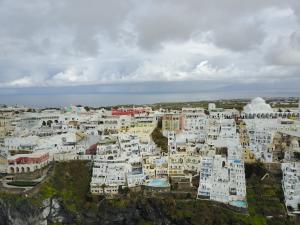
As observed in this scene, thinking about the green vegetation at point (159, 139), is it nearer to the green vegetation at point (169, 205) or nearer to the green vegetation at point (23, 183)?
the green vegetation at point (169, 205)

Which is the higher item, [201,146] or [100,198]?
[201,146]

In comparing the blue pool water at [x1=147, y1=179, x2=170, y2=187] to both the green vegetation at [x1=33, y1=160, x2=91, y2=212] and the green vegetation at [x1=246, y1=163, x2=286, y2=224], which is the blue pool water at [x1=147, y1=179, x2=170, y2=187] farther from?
the green vegetation at [x1=246, y1=163, x2=286, y2=224]

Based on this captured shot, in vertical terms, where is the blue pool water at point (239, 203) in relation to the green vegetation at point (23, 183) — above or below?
below

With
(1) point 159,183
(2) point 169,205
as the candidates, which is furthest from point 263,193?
(1) point 159,183

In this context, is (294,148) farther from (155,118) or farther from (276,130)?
(155,118)

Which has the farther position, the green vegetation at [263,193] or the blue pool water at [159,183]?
the blue pool water at [159,183]

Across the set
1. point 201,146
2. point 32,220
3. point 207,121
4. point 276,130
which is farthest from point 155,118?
point 32,220

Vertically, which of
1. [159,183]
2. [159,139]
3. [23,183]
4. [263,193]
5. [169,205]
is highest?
[159,139]

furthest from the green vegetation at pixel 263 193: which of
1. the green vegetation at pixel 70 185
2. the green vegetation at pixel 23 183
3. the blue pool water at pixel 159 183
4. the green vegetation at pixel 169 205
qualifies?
the green vegetation at pixel 23 183

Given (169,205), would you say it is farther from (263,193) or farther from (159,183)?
(263,193)
